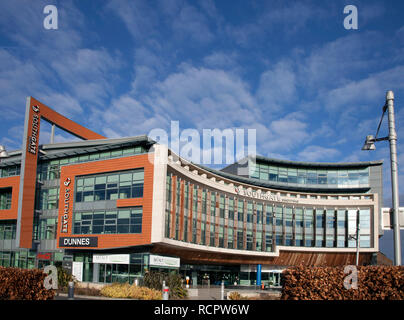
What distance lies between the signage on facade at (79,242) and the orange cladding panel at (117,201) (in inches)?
17.4

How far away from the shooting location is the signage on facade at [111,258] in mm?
41031

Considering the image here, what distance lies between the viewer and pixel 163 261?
138ft

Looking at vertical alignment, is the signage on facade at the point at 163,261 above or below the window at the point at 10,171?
below

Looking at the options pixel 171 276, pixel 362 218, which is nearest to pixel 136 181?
pixel 171 276

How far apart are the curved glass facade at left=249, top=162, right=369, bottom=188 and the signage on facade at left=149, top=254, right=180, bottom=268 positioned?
35.7 metres

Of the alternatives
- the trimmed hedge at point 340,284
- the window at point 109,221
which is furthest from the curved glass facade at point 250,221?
the trimmed hedge at point 340,284

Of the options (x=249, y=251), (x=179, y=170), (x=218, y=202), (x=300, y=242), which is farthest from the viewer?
(x=300, y=242)

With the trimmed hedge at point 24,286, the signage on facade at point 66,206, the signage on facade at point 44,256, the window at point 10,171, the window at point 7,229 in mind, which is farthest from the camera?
the window at point 10,171

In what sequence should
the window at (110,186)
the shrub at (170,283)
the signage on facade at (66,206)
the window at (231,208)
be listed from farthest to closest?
the window at (231,208) < the signage on facade at (66,206) < the window at (110,186) < the shrub at (170,283)

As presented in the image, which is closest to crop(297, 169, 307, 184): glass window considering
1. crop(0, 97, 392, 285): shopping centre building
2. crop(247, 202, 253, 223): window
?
crop(0, 97, 392, 285): shopping centre building

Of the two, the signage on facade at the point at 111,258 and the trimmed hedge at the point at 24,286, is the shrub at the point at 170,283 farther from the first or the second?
the trimmed hedge at the point at 24,286
